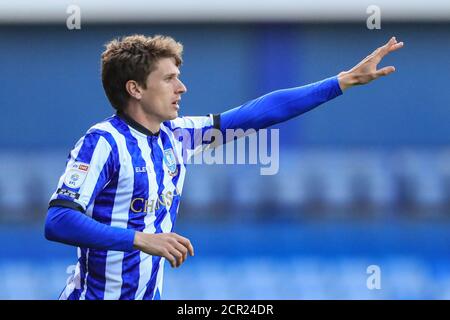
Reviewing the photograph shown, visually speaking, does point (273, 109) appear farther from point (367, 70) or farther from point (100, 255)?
point (100, 255)

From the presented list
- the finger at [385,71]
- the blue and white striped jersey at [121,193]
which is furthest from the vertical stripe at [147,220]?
the finger at [385,71]

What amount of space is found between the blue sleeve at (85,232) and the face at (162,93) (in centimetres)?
58

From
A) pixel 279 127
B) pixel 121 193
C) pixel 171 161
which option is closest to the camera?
pixel 121 193

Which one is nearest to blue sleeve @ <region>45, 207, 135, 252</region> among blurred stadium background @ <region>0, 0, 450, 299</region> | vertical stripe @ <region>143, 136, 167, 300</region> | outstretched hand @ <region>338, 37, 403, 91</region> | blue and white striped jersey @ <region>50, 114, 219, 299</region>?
blue and white striped jersey @ <region>50, 114, 219, 299</region>

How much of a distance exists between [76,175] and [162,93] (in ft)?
1.75

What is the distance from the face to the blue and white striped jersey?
88 mm

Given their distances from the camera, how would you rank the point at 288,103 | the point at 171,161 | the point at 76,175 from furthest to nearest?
the point at 288,103 < the point at 171,161 < the point at 76,175

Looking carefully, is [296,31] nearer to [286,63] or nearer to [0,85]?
[286,63]

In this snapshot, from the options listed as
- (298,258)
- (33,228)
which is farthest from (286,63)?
(33,228)

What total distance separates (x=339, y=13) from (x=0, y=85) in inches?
142

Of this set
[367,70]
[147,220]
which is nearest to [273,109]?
[367,70]

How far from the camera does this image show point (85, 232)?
3314 millimetres

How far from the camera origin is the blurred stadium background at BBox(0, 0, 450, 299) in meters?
8.86
